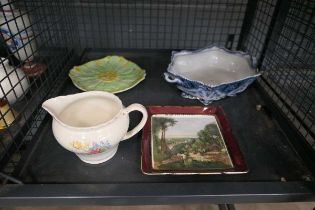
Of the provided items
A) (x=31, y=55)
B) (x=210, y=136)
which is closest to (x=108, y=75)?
(x=31, y=55)

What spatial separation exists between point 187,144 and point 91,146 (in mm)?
194

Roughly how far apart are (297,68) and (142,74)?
379 mm

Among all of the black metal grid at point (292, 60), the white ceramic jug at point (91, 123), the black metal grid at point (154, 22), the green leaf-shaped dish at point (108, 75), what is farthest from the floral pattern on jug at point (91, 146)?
the black metal grid at point (154, 22)

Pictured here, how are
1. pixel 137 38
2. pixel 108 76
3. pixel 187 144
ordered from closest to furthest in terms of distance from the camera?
pixel 187 144, pixel 108 76, pixel 137 38

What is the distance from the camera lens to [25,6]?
0.54 meters

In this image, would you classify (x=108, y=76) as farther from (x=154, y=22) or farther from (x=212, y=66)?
(x=154, y=22)

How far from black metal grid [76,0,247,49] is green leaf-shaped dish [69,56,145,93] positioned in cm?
19

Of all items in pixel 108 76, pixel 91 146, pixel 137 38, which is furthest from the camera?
pixel 137 38

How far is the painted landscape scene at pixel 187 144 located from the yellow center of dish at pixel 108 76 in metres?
0.20

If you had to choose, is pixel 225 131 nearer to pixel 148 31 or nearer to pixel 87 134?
pixel 87 134

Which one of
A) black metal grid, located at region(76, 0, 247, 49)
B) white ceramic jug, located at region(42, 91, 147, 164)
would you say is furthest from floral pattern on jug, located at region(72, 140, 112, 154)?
black metal grid, located at region(76, 0, 247, 49)

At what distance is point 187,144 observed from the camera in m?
0.48

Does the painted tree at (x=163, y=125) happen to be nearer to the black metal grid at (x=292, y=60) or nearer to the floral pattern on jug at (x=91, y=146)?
the floral pattern on jug at (x=91, y=146)

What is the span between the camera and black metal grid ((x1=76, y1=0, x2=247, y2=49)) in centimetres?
90
